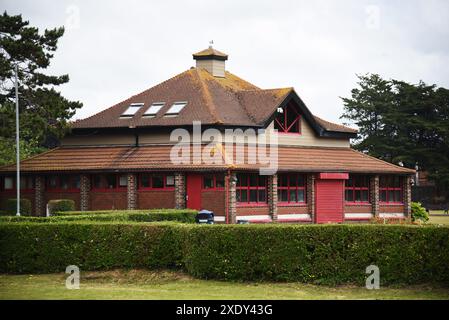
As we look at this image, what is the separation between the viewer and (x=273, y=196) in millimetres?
45562

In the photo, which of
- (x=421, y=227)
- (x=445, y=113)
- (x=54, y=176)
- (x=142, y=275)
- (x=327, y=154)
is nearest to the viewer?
(x=421, y=227)

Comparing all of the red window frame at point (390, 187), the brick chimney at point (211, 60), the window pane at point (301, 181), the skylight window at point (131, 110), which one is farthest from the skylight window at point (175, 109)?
the red window frame at point (390, 187)

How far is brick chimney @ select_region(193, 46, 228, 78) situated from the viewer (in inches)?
2093

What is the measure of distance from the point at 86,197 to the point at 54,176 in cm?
261

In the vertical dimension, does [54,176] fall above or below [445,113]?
below

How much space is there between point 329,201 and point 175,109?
32.2 feet

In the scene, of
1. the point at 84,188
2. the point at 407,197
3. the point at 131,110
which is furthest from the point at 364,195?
the point at 84,188

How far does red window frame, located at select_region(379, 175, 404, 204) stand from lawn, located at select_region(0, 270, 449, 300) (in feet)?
102

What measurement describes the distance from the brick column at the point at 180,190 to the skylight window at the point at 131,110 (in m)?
7.00

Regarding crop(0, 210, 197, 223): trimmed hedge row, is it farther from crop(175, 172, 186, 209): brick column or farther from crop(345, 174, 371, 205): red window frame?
crop(345, 174, 371, 205): red window frame

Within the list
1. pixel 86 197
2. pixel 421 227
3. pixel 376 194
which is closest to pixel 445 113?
pixel 376 194

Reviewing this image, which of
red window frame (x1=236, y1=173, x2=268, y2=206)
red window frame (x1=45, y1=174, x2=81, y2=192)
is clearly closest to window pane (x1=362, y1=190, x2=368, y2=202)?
red window frame (x1=236, y1=173, x2=268, y2=206)

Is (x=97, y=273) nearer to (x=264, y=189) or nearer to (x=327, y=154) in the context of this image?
(x=264, y=189)

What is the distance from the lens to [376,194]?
51.3m
